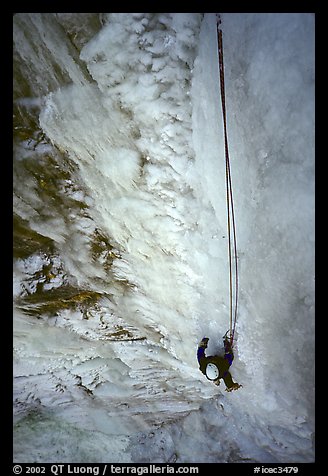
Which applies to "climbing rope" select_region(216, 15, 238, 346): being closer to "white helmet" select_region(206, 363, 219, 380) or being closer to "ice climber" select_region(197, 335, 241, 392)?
"ice climber" select_region(197, 335, 241, 392)

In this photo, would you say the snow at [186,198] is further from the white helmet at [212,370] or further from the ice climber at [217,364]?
the white helmet at [212,370]

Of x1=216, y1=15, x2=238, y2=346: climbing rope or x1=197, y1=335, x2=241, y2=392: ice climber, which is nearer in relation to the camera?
x1=216, y1=15, x2=238, y2=346: climbing rope

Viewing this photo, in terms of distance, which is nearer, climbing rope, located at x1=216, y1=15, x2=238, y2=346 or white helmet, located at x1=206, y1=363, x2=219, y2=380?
climbing rope, located at x1=216, y1=15, x2=238, y2=346

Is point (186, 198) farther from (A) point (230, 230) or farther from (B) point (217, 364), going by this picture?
(B) point (217, 364)

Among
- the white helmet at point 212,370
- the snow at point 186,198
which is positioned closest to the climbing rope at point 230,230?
the snow at point 186,198

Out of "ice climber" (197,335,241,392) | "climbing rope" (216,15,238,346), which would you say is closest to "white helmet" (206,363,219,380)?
"ice climber" (197,335,241,392)

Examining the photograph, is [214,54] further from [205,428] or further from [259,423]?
[205,428]

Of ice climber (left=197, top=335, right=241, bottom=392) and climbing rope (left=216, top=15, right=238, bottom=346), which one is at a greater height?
climbing rope (left=216, top=15, right=238, bottom=346)

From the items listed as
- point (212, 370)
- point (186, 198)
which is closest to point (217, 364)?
point (212, 370)

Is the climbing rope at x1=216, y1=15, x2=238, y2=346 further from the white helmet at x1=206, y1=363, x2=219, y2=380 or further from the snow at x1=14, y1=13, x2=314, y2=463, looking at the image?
the white helmet at x1=206, y1=363, x2=219, y2=380

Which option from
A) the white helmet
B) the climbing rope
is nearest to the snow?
the climbing rope

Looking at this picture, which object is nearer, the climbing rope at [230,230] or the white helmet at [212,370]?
the climbing rope at [230,230]
